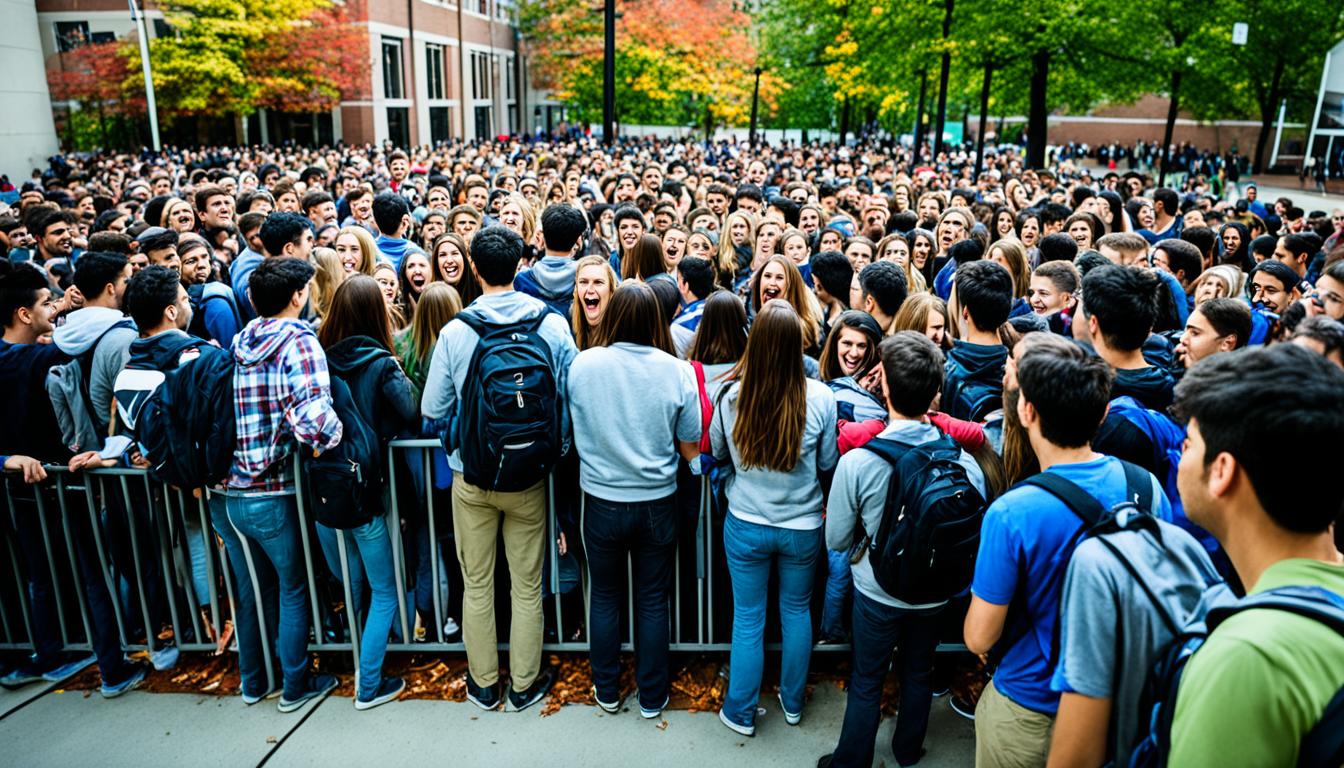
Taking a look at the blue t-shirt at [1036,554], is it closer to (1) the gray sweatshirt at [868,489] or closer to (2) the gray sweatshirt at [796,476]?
(1) the gray sweatshirt at [868,489]

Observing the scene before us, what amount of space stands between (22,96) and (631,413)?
30236 mm

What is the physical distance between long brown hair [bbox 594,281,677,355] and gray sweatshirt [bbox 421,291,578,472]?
375mm

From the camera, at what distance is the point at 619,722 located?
3.95 meters

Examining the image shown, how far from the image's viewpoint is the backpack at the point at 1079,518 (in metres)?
2.22

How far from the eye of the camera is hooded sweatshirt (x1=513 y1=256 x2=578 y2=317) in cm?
618

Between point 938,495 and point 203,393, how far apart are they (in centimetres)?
321

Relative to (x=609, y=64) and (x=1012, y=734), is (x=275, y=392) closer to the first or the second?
(x=1012, y=734)

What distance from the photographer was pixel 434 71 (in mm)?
47156

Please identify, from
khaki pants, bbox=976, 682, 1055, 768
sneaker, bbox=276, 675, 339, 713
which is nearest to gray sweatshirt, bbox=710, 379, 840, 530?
khaki pants, bbox=976, 682, 1055, 768

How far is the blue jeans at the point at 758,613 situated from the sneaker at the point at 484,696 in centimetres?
115

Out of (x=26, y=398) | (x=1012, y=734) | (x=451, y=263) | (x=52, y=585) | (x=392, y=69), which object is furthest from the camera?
(x=392, y=69)

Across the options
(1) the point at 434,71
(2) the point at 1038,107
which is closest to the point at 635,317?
(2) the point at 1038,107

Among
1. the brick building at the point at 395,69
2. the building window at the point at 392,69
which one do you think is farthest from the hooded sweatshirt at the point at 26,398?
the building window at the point at 392,69

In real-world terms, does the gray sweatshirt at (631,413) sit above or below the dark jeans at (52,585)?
above
